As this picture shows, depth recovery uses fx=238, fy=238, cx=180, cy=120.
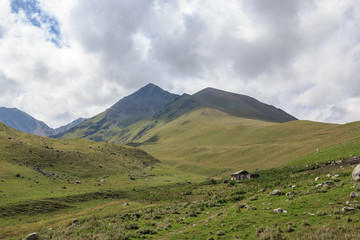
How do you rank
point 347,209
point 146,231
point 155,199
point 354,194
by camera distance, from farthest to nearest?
point 155,199 → point 146,231 → point 354,194 → point 347,209

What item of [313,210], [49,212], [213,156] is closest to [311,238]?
[313,210]

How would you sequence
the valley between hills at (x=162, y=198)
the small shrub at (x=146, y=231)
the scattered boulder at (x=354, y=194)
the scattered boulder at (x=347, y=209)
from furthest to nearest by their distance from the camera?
the small shrub at (x=146, y=231)
the scattered boulder at (x=354, y=194)
the valley between hills at (x=162, y=198)
the scattered boulder at (x=347, y=209)

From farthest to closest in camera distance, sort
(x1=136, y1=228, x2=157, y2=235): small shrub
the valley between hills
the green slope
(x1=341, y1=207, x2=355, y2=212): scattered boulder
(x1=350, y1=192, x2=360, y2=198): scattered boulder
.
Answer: the green slope → (x1=136, y1=228, x2=157, y2=235): small shrub → (x1=350, y1=192, x2=360, y2=198): scattered boulder → the valley between hills → (x1=341, y1=207, x2=355, y2=212): scattered boulder

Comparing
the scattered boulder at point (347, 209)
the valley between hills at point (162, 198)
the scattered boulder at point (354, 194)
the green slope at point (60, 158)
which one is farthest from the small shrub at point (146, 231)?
the green slope at point (60, 158)

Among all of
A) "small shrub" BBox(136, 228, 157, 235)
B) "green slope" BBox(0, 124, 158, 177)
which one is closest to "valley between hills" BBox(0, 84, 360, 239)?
"small shrub" BBox(136, 228, 157, 235)

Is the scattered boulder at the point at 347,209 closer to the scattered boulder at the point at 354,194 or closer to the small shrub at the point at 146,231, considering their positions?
the scattered boulder at the point at 354,194

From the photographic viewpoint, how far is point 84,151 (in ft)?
415

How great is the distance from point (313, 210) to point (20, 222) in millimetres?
55869

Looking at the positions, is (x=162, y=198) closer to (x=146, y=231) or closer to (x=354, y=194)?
(x=146, y=231)

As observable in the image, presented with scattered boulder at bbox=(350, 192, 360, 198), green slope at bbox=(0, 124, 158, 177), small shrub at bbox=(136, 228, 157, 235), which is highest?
green slope at bbox=(0, 124, 158, 177)

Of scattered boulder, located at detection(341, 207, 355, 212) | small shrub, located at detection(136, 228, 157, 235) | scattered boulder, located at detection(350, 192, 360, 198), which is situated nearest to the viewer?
scattered boulder, located at detection(341, 207, 355, 212)

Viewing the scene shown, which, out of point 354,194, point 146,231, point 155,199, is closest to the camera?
point 354,194

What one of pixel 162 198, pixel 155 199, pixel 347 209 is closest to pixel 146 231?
pixel 347 209

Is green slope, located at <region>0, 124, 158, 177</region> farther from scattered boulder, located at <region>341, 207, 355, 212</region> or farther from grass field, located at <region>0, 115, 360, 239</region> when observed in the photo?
scattered boulder, located at <region>341, 207, 355, 212</region>
